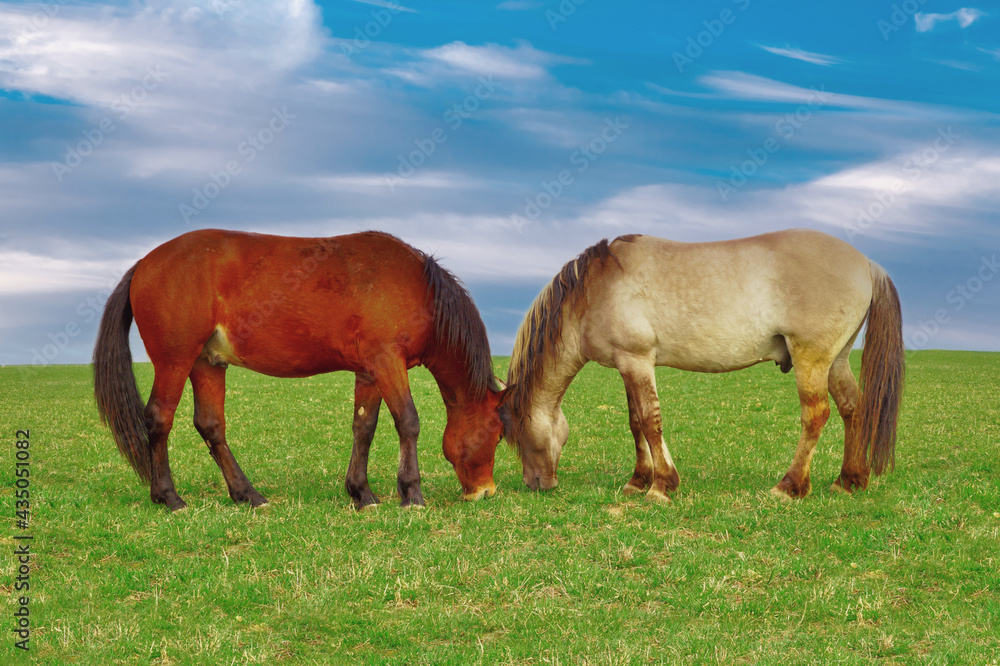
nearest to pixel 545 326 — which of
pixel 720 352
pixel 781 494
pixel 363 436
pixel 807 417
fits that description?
pixel 720 352

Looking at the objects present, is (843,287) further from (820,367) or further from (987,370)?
(987,370)

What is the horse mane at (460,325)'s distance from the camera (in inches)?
380

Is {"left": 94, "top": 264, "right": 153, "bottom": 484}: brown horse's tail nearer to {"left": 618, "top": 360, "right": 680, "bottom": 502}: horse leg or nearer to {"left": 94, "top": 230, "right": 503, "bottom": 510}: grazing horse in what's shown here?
Result: {"left": 94, "top": 230, "right": 503, "bottom": 510}: grazing horse

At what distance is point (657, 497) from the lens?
392 inches

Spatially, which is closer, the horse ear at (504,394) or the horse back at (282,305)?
the horse back at (282,305)

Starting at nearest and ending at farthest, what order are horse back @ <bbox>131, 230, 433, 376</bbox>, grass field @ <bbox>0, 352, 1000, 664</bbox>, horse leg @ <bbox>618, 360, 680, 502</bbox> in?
grass field @ <bbox>0, 352, 1000, 664</bbox> < horse back @ <bbox>131, 230, 433, 376</bbox> < horse leg @ <bbox>618, 360, 680, 502</bbox>

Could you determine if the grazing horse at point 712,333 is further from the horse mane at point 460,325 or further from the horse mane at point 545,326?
the horse mane at point 460,325

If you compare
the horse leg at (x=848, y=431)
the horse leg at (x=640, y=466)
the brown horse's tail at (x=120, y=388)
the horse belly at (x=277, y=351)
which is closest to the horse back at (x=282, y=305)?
the horse belly at (x=277, y=351)

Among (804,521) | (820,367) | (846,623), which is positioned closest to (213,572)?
(846,623)

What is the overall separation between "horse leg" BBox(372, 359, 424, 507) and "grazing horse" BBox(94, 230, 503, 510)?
0.05 ft

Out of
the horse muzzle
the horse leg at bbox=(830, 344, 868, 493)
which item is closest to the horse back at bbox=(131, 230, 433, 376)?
the horse muzzle

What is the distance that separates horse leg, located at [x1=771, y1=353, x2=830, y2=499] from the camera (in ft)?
33.4

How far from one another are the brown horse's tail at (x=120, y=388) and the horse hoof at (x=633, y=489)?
605cm

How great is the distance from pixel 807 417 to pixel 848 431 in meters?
0.98
